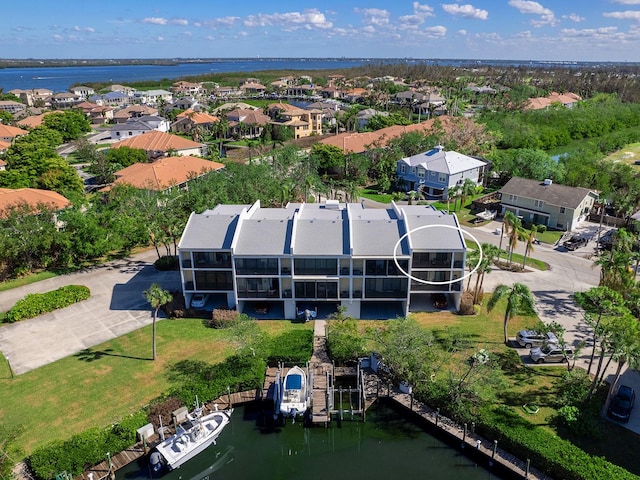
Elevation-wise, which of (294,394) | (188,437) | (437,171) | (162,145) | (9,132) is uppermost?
(9,132)

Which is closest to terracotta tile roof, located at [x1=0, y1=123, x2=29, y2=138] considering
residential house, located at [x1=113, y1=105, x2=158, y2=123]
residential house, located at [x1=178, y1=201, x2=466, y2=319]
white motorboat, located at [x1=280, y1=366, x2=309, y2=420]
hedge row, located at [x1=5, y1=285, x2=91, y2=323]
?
residential house, located at [x1=113, y1=105, x2=158, y2=123]

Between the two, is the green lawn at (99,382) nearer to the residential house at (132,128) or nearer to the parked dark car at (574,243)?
the parked dark car at (574,243)

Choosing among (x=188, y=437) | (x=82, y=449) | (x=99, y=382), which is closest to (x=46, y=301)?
(x=99, y=382)

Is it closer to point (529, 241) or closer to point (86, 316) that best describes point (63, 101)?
point (86, 316)

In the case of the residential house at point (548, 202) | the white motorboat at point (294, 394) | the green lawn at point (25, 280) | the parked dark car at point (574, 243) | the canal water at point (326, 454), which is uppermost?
the residential house at point (548, 202)

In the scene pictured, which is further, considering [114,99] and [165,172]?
[114,99]

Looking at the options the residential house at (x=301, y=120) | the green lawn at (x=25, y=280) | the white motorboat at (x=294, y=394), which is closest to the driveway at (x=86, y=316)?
the green lawn at (x=25, y=280)
